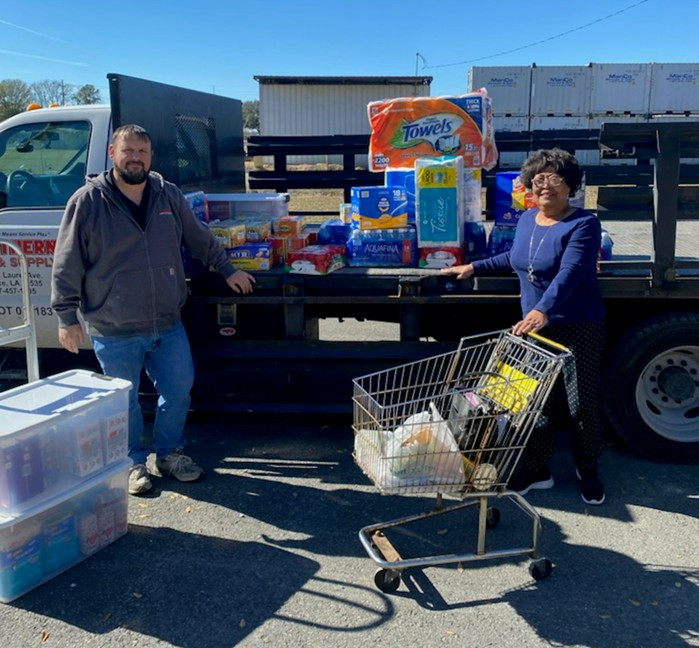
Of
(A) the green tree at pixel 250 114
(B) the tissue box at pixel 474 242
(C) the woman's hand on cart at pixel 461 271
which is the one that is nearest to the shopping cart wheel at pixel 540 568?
(C) the woman's hand on cart at pixel 461 271

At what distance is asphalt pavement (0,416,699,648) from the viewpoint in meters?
3.05

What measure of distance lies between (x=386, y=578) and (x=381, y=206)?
2.28 metres

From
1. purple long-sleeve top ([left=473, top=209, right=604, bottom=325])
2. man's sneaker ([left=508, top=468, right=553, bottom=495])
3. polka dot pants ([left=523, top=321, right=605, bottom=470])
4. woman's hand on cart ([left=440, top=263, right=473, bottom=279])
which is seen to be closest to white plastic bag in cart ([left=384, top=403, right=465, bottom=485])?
purple long-sleeve top ([left=473, top=209, right=604, bottom=325])

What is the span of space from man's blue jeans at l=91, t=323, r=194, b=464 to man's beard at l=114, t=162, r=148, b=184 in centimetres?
86

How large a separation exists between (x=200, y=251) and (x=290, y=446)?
148 centimetres

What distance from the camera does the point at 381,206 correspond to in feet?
15.1

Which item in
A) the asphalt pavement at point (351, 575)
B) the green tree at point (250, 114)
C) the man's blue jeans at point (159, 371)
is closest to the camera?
the asphalt pavement at point (351, 575)

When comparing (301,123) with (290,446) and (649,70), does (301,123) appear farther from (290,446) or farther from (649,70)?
(290,446)

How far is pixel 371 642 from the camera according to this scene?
9.79ft

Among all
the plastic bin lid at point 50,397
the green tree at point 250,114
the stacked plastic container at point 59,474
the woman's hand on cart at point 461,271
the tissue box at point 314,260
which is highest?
the green tree at point 250,114

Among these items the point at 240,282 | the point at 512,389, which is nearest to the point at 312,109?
the point at 240,282

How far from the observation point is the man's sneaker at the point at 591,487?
4141 mm

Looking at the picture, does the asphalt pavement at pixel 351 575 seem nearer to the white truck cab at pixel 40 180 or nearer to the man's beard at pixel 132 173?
the white truck cab at pixel 40 180

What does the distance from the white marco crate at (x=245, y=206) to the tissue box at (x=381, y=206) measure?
678 mm
